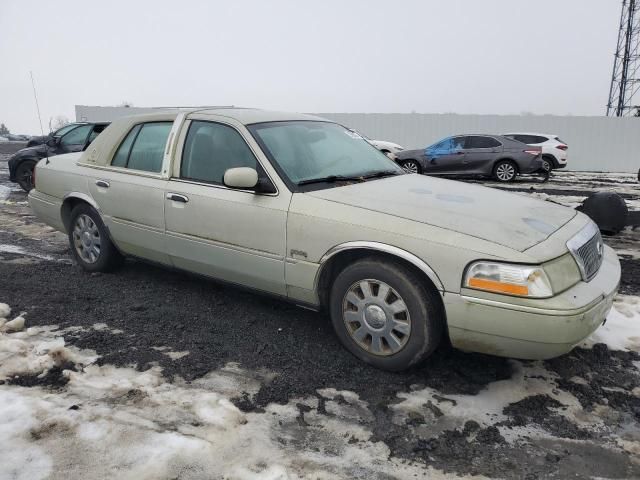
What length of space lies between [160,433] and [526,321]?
196cm

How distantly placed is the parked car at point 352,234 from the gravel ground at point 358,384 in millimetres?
332

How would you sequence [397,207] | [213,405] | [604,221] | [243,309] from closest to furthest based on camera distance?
[213,405] → [397,207] → [243,309] → [604,221]

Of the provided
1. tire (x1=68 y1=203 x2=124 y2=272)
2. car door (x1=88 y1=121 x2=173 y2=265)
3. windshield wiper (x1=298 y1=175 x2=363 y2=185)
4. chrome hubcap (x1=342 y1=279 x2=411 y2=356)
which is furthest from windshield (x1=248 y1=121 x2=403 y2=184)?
tire (x1=68 y1=203 x2=124 y2=272)

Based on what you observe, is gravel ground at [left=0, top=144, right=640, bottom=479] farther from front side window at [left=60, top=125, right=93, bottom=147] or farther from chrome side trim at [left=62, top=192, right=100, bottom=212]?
front side window at [left=60, top=125, right=93, bottom=147]

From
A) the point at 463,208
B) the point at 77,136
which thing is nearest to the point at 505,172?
the point at 77,136

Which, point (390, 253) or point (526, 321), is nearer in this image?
point (526, 321)

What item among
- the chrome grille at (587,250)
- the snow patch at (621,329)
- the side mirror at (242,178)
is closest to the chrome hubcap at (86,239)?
the side mirror at (242,178)

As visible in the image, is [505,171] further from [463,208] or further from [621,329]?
[463,208]

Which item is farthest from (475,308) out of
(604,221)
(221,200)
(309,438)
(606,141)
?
(606,141)

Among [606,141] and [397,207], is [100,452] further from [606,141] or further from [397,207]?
[606,141]

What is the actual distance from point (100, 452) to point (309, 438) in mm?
998

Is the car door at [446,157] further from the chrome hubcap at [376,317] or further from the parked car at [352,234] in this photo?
the chrome hubcap at [376,317]

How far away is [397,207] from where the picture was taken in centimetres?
318

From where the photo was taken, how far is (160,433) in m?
2.58
